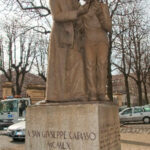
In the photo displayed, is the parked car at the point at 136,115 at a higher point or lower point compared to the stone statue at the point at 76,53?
lower

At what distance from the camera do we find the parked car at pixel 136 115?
25370mm

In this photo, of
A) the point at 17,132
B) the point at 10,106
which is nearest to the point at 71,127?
the point at 17,132

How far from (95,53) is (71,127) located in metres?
1.57

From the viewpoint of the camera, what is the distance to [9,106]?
20.5 m

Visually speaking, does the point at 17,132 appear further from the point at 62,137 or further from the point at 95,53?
the point at 62,137

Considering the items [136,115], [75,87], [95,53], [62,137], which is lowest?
[136,115]

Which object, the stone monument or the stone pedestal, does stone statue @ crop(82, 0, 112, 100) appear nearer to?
the stone monument

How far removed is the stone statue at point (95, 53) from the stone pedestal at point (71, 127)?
48 cm

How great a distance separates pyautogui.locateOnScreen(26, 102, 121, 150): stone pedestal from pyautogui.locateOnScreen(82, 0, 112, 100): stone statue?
1.58 ft

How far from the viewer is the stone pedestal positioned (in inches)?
174

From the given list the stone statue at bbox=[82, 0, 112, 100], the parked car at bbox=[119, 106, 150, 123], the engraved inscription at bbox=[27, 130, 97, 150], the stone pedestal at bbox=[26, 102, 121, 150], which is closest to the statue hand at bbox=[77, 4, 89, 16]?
the stone statue at bbox=[82, 0, 112, 100]

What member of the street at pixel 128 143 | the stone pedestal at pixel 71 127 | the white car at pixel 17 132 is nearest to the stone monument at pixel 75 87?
the stone pedestal at pixel 71 127

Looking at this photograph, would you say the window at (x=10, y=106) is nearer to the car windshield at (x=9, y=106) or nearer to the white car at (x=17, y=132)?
the car windshield at (x=9, y=106)

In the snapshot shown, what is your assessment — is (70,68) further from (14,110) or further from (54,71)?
(14,110)
